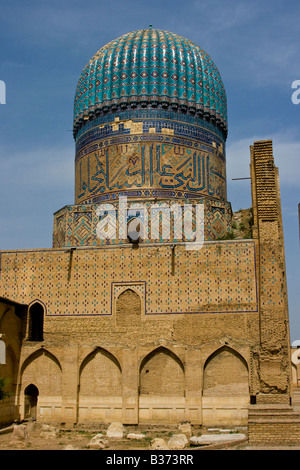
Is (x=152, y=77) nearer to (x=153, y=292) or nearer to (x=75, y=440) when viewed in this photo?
(x=153, y=292)

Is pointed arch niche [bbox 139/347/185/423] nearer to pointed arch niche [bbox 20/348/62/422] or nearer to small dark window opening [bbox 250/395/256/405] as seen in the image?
small dark window opening [bbox 250/395/256/405]

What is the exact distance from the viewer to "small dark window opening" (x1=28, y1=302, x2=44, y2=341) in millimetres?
15047

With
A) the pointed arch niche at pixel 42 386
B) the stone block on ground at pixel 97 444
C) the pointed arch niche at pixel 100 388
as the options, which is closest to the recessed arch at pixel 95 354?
the pointed arch niche at pixel 100 388

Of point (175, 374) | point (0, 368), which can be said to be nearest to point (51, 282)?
point (0, 368)

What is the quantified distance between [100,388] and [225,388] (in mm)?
2678

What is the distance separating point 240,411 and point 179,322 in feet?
7.36

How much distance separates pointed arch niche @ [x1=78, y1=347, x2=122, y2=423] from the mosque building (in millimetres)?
23

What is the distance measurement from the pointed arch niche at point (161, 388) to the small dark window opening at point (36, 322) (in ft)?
9.66

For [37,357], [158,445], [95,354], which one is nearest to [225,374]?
[95,354]

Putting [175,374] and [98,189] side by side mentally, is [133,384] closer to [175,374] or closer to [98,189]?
[175,374]

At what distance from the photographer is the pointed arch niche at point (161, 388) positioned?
533 inches

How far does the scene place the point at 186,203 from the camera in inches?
623

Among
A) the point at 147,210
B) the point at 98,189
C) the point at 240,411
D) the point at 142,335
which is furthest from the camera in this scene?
the point at 98,189

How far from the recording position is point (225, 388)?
1342 cm
